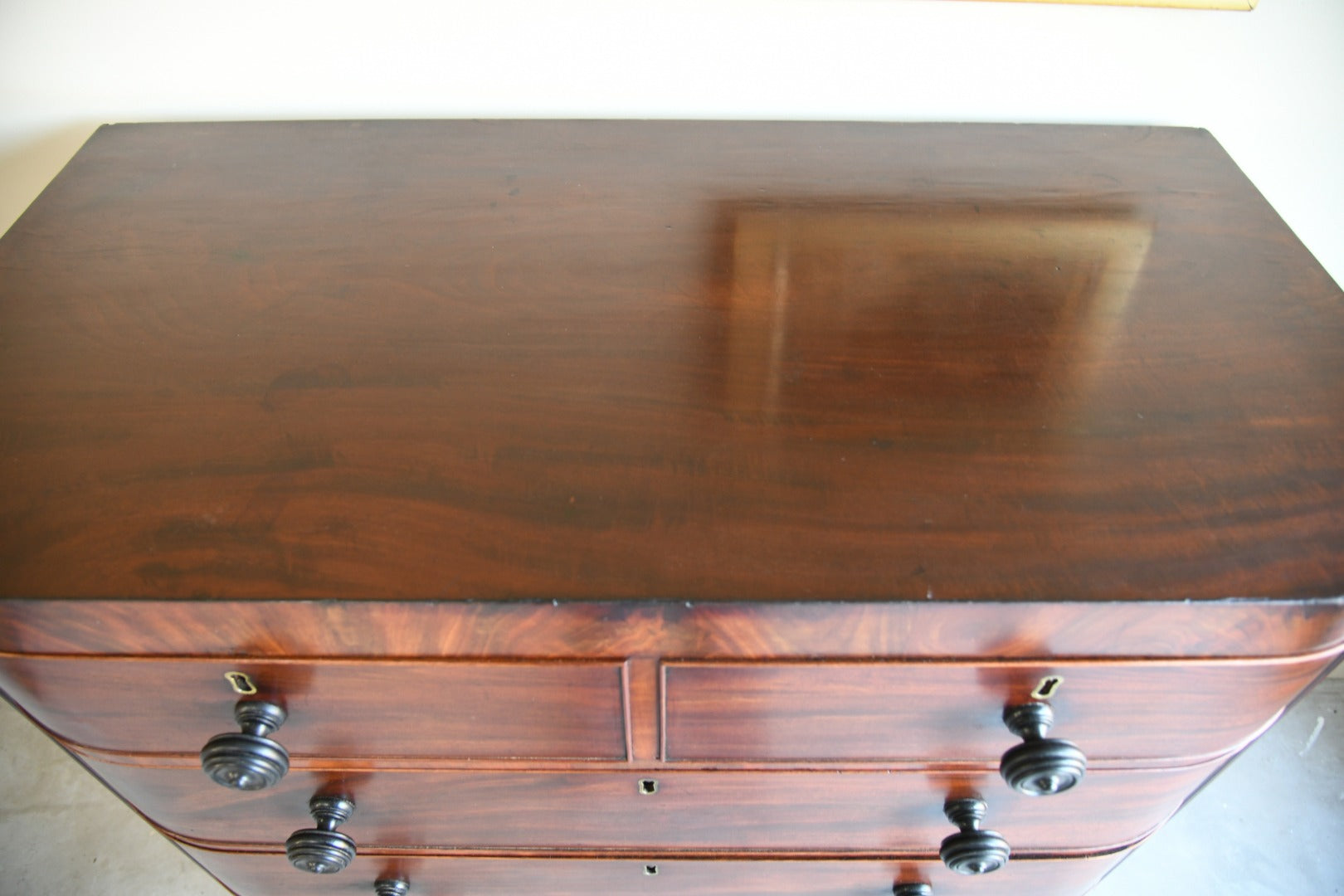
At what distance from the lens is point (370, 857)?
0.74m

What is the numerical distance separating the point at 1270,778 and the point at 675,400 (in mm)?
1063

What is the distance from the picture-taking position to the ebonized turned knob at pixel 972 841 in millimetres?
625

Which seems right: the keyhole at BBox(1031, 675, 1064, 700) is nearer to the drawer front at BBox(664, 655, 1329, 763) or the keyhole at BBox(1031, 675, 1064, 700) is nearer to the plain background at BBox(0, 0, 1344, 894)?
the drawer front at BBox(664, 655, 1329, 763)

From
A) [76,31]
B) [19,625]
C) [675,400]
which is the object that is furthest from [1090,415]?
[76,31]

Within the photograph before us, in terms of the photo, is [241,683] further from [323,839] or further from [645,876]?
[645,876]

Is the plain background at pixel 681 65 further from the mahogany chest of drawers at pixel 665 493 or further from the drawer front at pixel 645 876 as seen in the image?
the drawer front at pixel 645 876

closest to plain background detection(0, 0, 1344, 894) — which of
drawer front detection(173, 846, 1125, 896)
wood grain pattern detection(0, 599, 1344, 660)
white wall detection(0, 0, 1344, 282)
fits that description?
white wall detection(0, 0, 1344, 282)

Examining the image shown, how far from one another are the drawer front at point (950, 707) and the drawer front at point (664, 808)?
0.04 meters

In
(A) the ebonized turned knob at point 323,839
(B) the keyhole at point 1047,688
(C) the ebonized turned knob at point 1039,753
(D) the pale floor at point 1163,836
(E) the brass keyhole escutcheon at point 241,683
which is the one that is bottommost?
(A) the ebonized turned knob at point 323,839

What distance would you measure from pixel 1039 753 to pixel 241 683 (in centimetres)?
48

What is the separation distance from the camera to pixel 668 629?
0.46 meters

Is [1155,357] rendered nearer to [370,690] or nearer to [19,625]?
[370,690]

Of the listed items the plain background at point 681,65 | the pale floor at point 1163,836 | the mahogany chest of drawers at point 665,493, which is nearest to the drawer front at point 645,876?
the mahogany chest of drawers at point 665,493

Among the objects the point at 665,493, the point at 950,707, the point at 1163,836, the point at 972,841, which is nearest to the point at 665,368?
the point at 665,493
